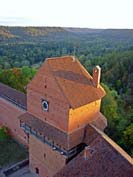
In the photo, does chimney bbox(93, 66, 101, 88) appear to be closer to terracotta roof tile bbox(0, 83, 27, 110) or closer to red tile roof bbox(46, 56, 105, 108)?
red tile roof bbox(46, 56, 105, 108)

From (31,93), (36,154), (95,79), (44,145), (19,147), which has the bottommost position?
(19,147)

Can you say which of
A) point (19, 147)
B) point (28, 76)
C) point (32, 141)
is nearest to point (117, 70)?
point (28, 76)

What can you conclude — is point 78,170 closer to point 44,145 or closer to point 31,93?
point 44,145

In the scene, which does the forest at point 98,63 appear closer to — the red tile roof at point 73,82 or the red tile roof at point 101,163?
the red tile roof at point 73,82

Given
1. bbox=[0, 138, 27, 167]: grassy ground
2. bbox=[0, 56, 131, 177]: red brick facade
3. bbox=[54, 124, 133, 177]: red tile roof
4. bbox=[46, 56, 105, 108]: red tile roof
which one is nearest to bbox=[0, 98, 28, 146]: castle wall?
bbox=[0, 138, 27, 167]: grassy ground

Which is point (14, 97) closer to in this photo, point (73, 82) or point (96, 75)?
point (73, 82)
